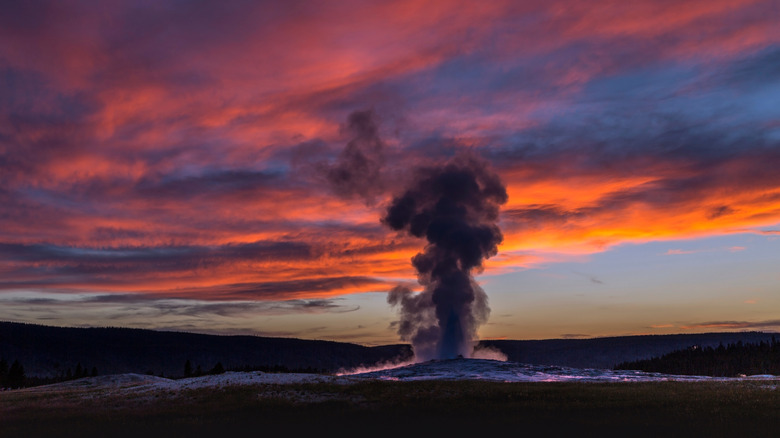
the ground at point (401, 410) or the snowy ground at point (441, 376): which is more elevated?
the snowy ground at point (441, 376)

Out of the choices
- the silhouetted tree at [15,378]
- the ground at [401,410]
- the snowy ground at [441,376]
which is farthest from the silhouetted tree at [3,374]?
the ground at [401,410]

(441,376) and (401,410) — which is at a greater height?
(441,376)

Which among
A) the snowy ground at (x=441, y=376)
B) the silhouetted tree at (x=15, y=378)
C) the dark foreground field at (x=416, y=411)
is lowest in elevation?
the silhouetted tree at (x=15, y=378)

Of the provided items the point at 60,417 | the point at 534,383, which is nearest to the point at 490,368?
the point at 534,383

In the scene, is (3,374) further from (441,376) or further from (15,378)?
(441,376)

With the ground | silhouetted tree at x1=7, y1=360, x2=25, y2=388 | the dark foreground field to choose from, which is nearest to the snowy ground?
the ground

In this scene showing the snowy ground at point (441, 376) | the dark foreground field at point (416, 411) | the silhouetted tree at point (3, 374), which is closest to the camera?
the dark foreground field at point (416, 411)

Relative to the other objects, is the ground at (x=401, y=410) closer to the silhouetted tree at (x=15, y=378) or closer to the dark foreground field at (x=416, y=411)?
the dark foreground field at (x=416, y=411)

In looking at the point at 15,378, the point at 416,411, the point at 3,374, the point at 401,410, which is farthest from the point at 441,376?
the point at 15,378

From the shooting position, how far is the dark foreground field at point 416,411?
38.9 meters

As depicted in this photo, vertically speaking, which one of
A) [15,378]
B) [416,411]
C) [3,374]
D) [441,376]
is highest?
[441,376]

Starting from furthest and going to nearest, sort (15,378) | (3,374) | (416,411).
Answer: (15,378) < (3,374) < (416,411)

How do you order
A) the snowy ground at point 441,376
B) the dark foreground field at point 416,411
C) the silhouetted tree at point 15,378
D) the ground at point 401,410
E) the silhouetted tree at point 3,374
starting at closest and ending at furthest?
the dark foreground field at point 416,411 < the ground at point 401,410 < the snowy ground at point 441,376 < the silhouetted tree at point 3,374 < the silhouetted tree at point 15,378

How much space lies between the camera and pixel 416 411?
4728 centimetres
